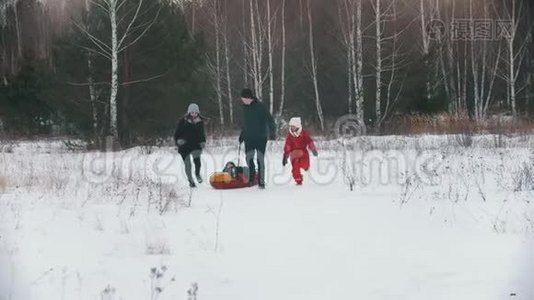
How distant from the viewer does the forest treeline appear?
2078 cm

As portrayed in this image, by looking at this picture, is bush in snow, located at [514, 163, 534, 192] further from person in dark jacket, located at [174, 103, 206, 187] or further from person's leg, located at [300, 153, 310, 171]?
person in dark jacket, located at [174, 103, 206, 187]

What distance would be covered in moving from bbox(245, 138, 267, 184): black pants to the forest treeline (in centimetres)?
935

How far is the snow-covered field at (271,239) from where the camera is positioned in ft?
14.9

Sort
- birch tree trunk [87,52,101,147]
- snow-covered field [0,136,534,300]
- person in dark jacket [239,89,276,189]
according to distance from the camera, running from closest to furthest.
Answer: snow-covered field [0,136,534,300] < person in dark jacket [239,89,276,189] < birch tree trunk [87,52,101,147]

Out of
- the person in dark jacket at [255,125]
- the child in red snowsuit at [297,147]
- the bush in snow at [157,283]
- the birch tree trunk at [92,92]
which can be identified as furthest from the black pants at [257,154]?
the birch tree trunk at [92,92]

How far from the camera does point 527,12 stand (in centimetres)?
3152

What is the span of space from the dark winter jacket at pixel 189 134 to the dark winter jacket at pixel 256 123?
0.96m

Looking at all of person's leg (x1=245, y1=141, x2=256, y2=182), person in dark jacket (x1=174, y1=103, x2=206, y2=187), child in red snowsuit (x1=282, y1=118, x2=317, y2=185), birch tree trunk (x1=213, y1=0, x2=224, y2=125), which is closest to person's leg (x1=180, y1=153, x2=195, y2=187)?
person in dark jacket (x1=174, y1=103, x2=206, y2=187)

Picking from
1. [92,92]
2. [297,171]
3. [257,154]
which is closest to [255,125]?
[257,154]

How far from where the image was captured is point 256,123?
1012cm

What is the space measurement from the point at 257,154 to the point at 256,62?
1972 cm

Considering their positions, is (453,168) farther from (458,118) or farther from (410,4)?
(410,4)

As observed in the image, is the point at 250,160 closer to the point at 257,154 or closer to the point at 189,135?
the point at 257,154

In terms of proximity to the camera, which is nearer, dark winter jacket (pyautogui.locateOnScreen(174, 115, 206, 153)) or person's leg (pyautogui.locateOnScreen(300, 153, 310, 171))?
person's leg (pyautogui.locateOnScreen(300, 153, 310, 171))
